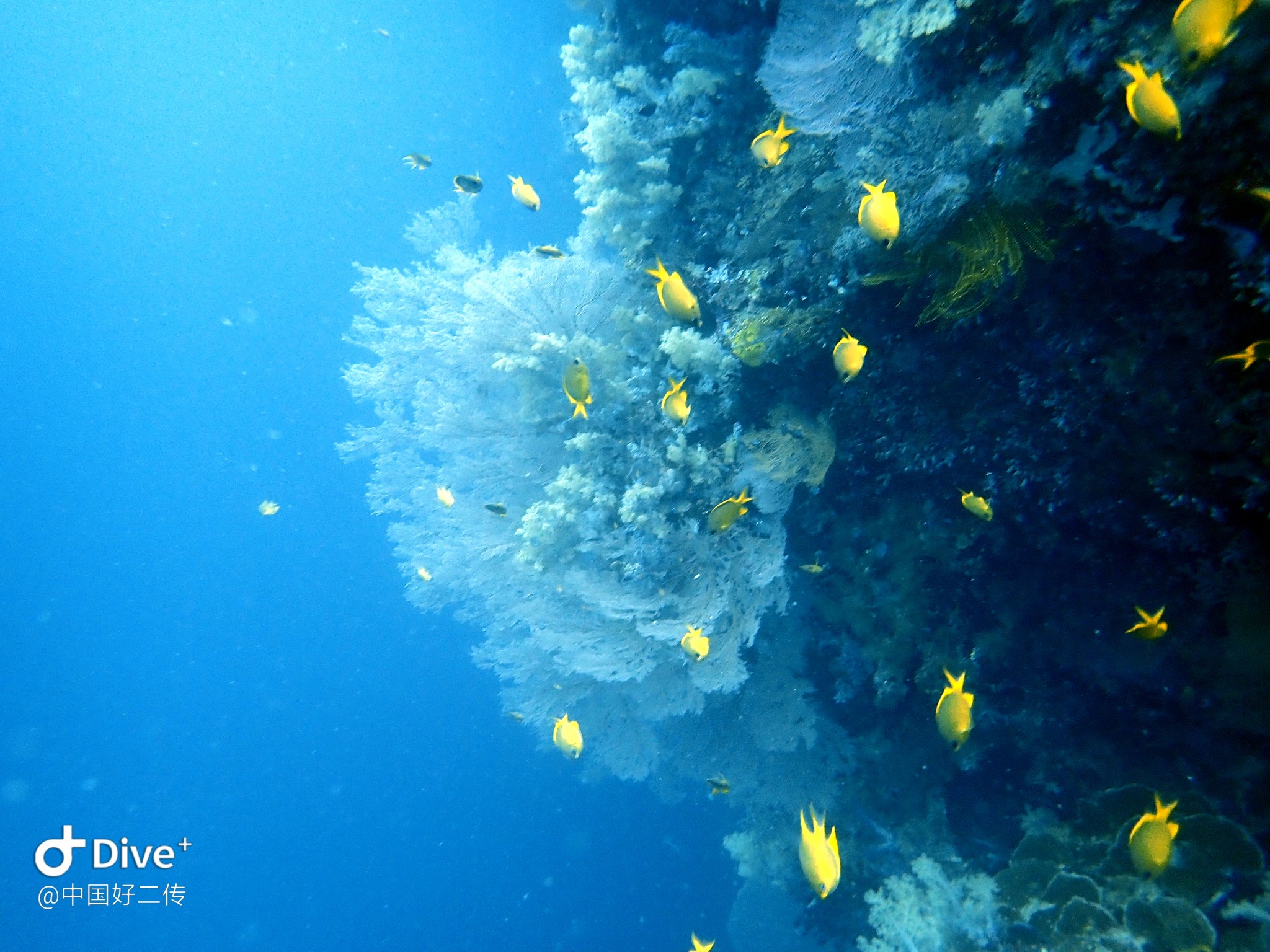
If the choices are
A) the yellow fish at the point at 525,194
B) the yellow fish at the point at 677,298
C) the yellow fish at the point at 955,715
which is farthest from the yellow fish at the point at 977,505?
the yellow fish at the point at 525,194

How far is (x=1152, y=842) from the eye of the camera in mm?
2484

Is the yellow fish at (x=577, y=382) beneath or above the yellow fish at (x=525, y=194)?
beneath

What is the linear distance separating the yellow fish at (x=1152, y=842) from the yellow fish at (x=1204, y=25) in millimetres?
3027

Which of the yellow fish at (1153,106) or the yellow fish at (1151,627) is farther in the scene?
the yellow fish at (1151,627)

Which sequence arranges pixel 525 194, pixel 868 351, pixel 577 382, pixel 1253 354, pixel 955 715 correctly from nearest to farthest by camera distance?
pixel 1253 354
pixel 955 715
pixel 577 382
pixel 868 351
pixel 525 194

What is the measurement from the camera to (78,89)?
29672mm

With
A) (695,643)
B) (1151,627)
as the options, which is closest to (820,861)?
(695,643)

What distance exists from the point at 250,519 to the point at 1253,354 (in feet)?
132

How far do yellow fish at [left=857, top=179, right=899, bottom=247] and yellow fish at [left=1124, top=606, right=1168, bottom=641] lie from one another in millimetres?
2256

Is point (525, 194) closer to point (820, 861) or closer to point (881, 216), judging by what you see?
point (881, 216)

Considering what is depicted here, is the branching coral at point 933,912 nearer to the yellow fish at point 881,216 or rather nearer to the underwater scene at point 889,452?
the underwater scene at point 889,452

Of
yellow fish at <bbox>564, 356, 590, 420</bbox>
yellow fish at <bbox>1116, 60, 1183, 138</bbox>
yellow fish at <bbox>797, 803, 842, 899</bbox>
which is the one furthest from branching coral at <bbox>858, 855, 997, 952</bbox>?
yellow fish at <bbox>1116, 60, 1183, 138</bbox>

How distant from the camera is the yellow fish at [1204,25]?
64.6 inches

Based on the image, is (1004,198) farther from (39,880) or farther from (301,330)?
(39,880)
